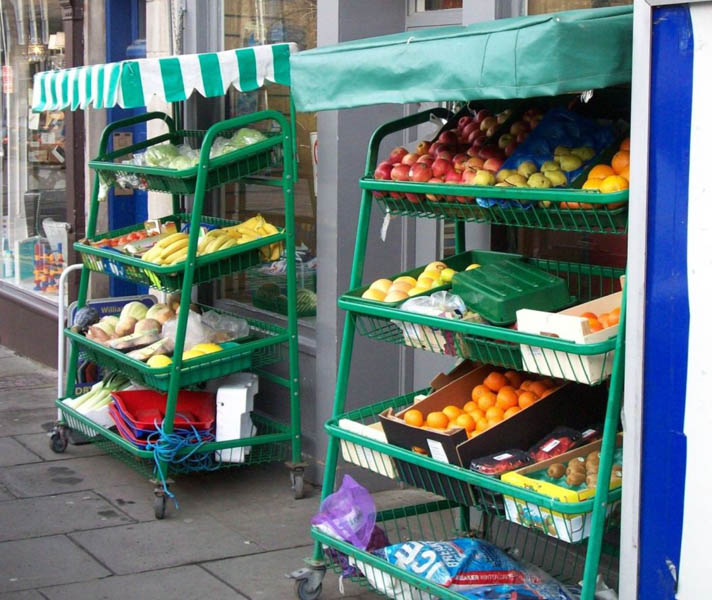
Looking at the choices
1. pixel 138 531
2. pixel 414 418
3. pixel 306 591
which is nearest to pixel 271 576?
pixel 306 591

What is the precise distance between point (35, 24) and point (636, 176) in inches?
318

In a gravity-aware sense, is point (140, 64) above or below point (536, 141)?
above

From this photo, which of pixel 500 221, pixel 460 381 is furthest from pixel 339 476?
pixel 500 221

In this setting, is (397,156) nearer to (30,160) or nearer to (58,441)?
(58,441)

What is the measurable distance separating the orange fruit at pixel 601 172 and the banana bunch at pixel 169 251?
108 inches

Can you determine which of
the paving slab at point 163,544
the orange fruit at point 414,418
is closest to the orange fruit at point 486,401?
the orange fruit at point 414,418

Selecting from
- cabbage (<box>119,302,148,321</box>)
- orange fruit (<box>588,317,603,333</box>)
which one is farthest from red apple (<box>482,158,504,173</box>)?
cabbage (<box>119,302,148,321</box>)

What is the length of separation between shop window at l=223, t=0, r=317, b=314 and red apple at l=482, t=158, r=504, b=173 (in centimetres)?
241

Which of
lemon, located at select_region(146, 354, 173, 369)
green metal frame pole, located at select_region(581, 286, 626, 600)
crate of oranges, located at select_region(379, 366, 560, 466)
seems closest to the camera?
green metal frame pole, located at select_region(581, 286, 626, 600)

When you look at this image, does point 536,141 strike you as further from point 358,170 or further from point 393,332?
point 358,170

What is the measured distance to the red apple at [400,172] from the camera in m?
4.44

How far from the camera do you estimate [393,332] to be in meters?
4.55

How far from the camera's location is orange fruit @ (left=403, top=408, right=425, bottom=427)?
14.2 ft

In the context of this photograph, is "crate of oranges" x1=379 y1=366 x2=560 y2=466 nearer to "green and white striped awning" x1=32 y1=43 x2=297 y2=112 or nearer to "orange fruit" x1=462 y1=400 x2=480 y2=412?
"orange fruit" x1=462 y1=400 x2=480 y2=412
